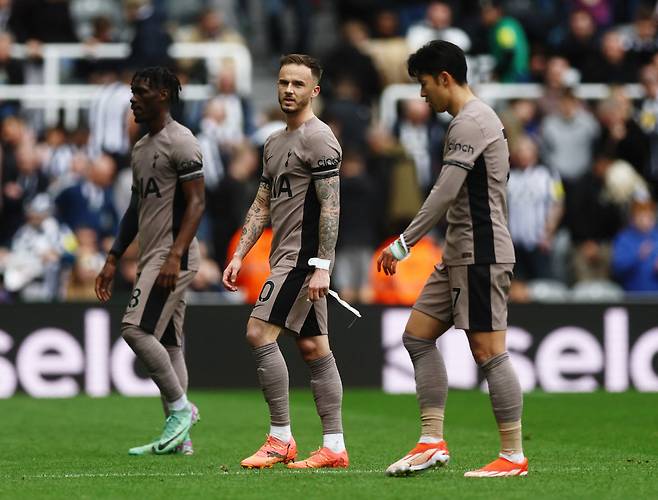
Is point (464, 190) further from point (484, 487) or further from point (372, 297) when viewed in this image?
point (372, 297)

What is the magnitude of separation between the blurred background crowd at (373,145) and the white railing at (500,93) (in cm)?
3

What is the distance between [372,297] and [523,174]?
8.00ft

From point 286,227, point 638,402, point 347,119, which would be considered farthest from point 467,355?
point 286,227

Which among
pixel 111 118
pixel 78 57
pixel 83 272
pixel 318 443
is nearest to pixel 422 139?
pixel 111 118

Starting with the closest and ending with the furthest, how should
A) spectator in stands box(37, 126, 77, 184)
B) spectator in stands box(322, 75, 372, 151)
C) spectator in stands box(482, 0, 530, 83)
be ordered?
spectator in stands box(322, 75, 372, 151)
spectator in stands box(37, 126, 77, 184)
spectator in stands box(482, 0, 530, 83)

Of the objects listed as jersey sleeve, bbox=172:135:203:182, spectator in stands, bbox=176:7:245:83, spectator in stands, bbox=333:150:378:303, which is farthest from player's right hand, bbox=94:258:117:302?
spectator in stands, bbox=176:7:245:83

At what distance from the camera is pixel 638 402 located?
1426 centimetres

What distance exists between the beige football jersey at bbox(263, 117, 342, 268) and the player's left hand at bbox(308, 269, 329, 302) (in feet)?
0.62

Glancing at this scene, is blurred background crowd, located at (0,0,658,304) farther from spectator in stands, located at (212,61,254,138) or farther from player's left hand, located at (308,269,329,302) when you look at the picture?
player's left hand, located at (308,269,329,302)

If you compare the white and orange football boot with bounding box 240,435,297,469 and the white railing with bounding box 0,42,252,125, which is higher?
the white railing with bounding box 0,42,252,125

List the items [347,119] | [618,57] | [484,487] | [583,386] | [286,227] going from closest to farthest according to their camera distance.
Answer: [484,487], [286,227], [583,386], [347,119], [618,57]

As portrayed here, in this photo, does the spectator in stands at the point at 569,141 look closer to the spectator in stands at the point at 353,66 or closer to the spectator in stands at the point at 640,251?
the spectator in stands at the point at 640,251

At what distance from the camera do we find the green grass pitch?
26.0 feet

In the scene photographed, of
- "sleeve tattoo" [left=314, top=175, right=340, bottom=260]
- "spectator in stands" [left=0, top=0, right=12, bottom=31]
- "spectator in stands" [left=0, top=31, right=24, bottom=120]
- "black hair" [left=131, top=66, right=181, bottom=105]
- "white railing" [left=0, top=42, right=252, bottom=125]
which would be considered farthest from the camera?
"spectator in stands" [left=0, top=0, right=12, bottom=31]
